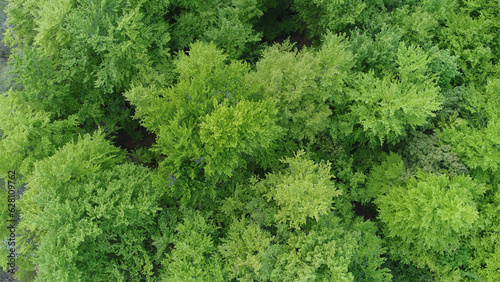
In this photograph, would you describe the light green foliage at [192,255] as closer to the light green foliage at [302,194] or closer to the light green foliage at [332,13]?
the light green foliage at [302,194]

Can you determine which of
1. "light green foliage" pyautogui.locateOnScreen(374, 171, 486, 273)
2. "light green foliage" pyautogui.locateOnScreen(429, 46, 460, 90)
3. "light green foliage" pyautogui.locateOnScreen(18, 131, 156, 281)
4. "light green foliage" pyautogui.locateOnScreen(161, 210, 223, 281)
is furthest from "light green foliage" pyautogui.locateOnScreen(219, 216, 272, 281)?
"light green foliage" pyautogui.locateOnScreen(429, 46, 460, 90)

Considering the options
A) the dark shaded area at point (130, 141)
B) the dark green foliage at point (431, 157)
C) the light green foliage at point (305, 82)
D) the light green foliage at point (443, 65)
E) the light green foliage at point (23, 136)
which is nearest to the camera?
the light green foliage at point (23, 136)

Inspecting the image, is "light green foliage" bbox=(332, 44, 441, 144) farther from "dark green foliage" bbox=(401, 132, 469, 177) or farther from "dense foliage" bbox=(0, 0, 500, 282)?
"dark green foliage" bbox=(401, 132, 469, 177)

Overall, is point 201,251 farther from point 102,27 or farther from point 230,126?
point 102,27

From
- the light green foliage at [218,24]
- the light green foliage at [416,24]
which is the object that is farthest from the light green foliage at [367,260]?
the light green foliage at [218,24]

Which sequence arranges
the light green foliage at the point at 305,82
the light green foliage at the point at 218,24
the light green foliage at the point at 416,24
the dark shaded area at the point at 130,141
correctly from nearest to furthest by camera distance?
the light green foliage at the point at 305,82 → the light green foliage at the point at 416,24 → the light green foliage at the point at 218,24 → the dark shaded area at the point at 130,141

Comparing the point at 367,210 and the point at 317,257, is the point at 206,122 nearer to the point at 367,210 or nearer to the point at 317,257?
the point at 317,257
